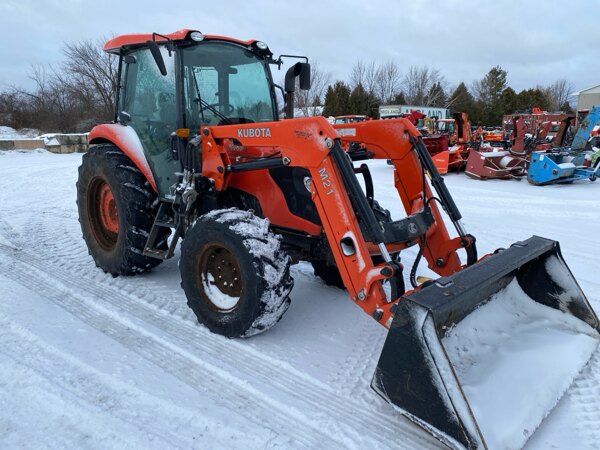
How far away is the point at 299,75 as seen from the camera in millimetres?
4137

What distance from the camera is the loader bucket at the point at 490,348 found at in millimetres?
2195

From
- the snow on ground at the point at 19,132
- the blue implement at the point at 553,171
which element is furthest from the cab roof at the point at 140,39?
the snow on ground at the point at 19,132

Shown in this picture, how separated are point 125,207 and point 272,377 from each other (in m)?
2.27

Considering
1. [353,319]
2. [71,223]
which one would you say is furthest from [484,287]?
[71,223]

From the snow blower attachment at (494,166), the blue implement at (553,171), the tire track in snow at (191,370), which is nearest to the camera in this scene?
the tire track in snow at (191,370)

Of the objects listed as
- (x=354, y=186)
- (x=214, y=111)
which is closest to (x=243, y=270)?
(x=354, y=186)

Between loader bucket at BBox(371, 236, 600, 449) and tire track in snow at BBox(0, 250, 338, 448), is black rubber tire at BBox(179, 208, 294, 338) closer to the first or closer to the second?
tire track in snow at BBox(0, 250, 338, 448)

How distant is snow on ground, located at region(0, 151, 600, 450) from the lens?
2.35 metres

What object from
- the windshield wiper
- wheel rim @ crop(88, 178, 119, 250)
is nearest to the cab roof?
the windshield wiper

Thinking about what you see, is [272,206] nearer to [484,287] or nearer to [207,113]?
[207,113]

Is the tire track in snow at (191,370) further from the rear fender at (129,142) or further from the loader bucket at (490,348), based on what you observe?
the rear fender at (129,142)

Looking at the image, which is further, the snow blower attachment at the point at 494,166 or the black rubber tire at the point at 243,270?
the snow blower attachment at the point at 494,166

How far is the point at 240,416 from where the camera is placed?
98.3 inches

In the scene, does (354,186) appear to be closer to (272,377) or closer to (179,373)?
(272,377)
